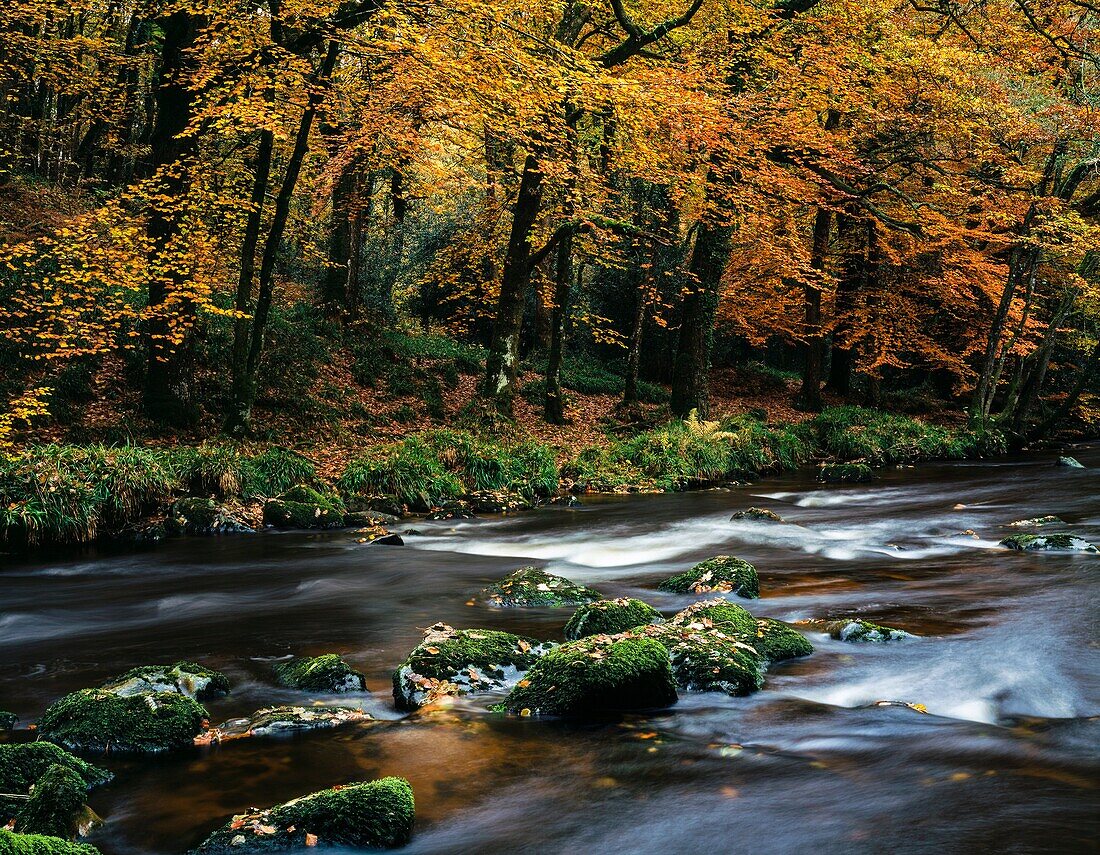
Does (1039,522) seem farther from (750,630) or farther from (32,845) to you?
(32,845)

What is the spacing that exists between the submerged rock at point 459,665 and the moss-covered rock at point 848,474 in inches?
513

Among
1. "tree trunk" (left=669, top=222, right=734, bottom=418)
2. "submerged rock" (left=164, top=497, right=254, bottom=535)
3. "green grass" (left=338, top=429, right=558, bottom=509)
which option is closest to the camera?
"submerged rock" (left=164, top=497, right=254, bottom=535)

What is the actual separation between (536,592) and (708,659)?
2.82m

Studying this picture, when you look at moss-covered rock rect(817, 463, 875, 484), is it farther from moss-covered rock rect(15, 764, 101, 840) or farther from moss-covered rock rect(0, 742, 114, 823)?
moss-covered rock rect(15, 764, 101, 840)

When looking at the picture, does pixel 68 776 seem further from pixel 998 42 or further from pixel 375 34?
pixel 998 42

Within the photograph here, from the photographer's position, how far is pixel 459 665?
588 cm

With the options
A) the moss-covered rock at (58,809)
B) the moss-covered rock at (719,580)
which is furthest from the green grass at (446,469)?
the moss-covered rock at (58,809)

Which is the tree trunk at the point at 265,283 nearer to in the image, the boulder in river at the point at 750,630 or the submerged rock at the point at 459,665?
the submerged rock at the point at 459,665

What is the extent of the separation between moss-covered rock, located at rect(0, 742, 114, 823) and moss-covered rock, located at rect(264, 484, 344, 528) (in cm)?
862

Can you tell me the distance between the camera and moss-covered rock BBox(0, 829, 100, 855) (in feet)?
9.46

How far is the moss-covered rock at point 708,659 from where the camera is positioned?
18.3ft

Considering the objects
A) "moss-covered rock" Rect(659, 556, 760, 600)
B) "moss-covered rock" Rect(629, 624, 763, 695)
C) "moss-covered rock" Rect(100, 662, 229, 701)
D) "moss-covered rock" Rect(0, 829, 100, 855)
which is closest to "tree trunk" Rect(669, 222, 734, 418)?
"moss-covered rock" Rect(659, 556, 760, 600)

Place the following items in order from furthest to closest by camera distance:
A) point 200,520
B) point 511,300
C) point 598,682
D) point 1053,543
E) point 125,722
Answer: point 511,300
point 200,520
point 1053,543
point 598,682
point 125,722

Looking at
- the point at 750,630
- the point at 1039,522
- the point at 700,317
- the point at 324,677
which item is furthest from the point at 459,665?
the point at 700,317
